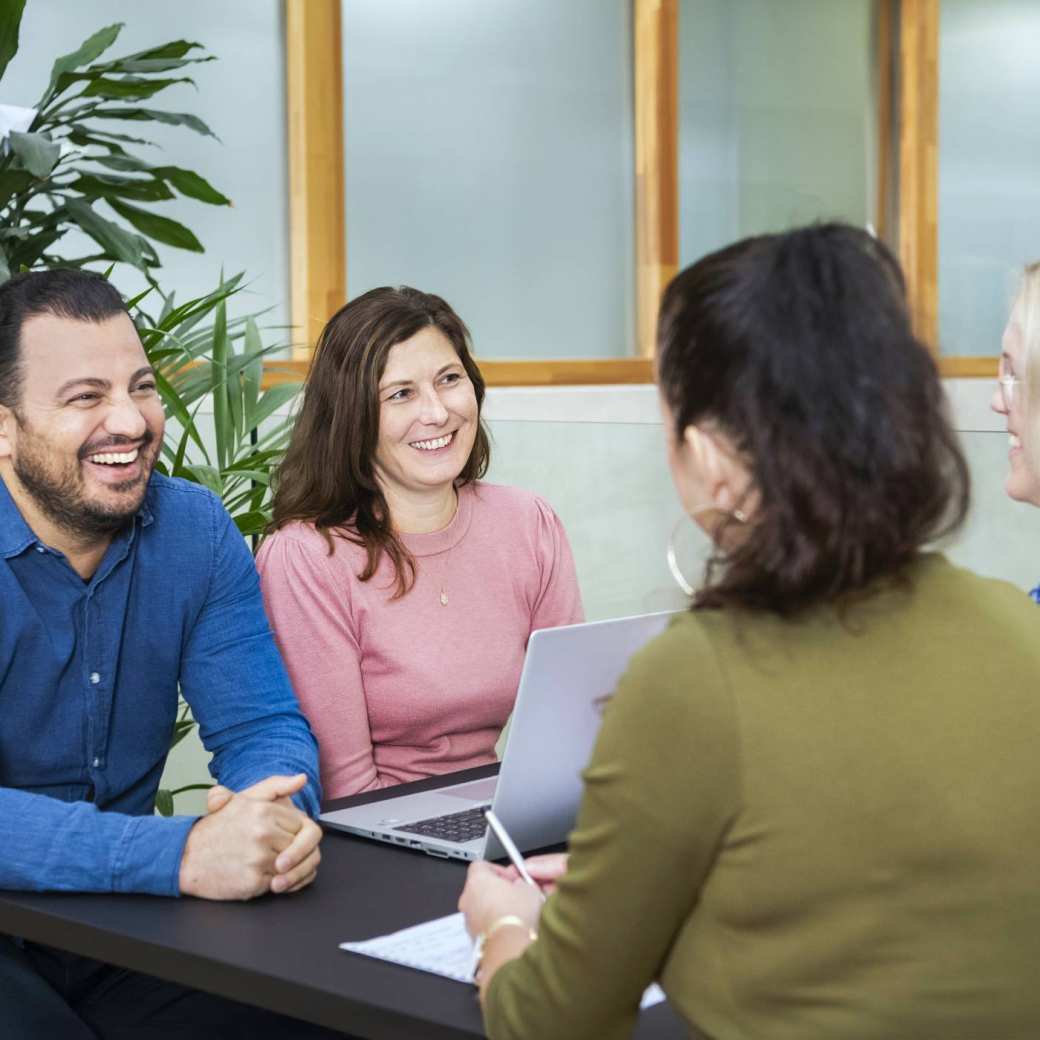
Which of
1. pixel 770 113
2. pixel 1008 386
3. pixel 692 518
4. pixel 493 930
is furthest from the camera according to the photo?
pixel 770 113

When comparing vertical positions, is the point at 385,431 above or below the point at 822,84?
below

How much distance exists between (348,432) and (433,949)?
1134 mm

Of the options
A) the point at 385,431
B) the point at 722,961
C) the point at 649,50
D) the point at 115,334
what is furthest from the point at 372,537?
the point at 649,50

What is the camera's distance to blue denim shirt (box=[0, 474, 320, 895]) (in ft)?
5.81

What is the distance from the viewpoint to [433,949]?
124 centimetres

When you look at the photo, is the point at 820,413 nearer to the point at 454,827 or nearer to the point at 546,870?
the point at 546,870

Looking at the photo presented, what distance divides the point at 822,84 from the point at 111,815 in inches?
184

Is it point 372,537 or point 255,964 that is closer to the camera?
point 255,964

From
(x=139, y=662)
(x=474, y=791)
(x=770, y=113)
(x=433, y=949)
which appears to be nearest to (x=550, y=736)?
(x=433, y=949)

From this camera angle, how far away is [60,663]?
1.78m

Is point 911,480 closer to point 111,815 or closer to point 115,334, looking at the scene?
point 111,815

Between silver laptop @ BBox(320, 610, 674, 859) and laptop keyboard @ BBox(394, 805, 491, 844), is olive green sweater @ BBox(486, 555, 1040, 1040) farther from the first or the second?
laptop keyboard @ BBox(394, 805, 491, 844)

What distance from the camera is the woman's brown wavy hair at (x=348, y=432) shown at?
224cm

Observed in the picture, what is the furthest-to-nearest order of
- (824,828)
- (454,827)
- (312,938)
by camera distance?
(454,827)
(312,938)
(824,828)
